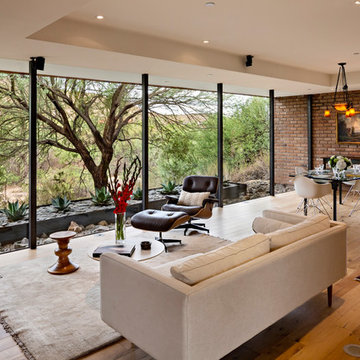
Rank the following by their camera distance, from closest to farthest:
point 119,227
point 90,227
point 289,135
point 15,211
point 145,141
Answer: point 119,227, point 15,211, point 90,227, point 145,141, point 289,135

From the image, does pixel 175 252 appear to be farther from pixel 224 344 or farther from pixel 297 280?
pixel 224 344

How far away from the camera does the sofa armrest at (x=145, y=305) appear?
196 cm

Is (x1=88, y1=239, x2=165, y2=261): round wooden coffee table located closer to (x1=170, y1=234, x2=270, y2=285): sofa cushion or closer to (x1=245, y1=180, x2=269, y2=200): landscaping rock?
(x1=170, y1=234, x2=270, y2=285): sofa cushion

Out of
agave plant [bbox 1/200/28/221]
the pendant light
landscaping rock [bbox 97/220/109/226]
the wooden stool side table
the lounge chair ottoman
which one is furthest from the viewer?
the pendant light

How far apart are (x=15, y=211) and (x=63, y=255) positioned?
139cm

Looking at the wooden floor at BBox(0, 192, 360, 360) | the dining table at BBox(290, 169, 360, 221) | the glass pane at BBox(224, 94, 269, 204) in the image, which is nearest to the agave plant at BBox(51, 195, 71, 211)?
the wooden floor at BBox(0, 192, 360, 360)

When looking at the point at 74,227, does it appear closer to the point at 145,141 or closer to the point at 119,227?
the point at 145,141

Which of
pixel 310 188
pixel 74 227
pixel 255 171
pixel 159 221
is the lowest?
pixel 74 227

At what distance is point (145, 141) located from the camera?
614cm

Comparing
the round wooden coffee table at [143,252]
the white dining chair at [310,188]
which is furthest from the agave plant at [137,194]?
the white dining chair at [310,188]

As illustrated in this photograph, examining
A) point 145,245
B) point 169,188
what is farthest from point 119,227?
point 169,188

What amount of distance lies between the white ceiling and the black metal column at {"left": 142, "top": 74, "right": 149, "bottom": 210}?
18cm

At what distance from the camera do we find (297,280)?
8.72 feet

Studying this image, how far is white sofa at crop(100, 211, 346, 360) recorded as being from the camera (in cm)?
196
